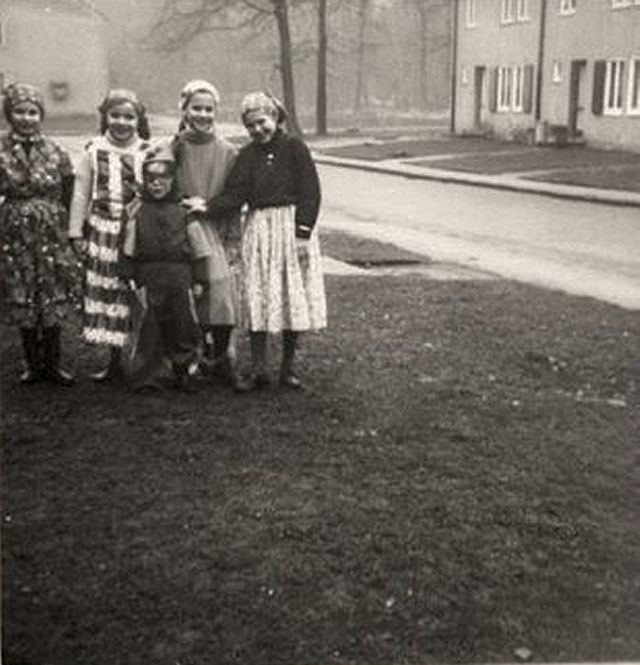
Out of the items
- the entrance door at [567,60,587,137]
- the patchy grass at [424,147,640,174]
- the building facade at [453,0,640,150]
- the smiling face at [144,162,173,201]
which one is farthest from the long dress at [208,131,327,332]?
the entrance door at [567,60,587,137]

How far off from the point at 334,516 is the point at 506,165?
2241 centimetres

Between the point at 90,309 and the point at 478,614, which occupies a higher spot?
the point at 90,309

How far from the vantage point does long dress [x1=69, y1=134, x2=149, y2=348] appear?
5988 mm

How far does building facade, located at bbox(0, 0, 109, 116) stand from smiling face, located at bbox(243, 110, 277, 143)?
50.7 m

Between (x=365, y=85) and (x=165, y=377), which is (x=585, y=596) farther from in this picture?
(x=365, y=85)

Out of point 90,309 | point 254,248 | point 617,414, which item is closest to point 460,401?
point 617,414

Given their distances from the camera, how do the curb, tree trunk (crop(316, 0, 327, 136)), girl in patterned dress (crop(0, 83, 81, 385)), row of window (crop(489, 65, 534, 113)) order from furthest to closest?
tree trunk (crop(316, 0, 327, 136)) → row of window (crop(489, 65, 534, 113)) → the curb → girl in patterned dress (crop(0, 83, 81, 385))

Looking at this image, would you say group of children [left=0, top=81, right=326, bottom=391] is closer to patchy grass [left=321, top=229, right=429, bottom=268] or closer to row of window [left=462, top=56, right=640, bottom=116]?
patchy grass [left=321, top=229, right=429, bottom=268]

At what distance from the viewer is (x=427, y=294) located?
33.1 feet

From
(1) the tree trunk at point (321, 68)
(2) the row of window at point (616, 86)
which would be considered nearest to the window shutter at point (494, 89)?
(2) the row of window at point (616, 86)

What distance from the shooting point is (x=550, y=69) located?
32.8m

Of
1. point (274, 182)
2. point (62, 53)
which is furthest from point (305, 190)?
point (62, 53)

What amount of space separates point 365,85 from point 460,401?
73.8 meters

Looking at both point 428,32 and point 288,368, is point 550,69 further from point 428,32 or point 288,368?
point 428,32
